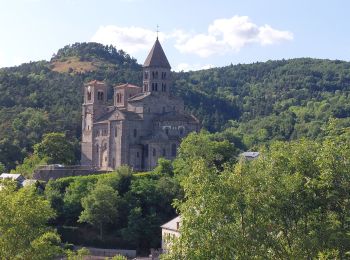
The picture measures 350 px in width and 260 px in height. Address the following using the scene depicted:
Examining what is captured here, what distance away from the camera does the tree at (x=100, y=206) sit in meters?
66.6

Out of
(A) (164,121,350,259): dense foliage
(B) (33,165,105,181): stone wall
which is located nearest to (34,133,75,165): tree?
(B) (33,165,105,181): stone wall

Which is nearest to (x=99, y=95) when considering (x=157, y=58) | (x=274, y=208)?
(x=157, y=58)

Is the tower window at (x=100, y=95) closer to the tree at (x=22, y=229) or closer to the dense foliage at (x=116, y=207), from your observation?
the dense foliage at (x=116, y=207)

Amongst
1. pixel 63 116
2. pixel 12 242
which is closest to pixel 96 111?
pixel 63 116

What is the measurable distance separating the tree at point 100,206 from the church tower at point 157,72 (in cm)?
2402

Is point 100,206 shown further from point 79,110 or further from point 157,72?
point 79,110

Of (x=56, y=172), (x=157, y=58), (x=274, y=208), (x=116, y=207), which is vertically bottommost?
(x=116, y=207)

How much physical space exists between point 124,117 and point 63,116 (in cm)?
4893

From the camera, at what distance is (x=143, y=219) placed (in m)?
66.6

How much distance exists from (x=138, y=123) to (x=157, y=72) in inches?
390

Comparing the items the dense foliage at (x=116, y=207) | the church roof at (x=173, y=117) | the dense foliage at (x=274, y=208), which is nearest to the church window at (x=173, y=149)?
the church roof at (x=173, y=117)

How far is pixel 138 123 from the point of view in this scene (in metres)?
83.4

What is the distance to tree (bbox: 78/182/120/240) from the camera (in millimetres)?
66562

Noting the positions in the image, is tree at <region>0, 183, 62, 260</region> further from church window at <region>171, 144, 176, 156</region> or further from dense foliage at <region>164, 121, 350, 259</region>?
church window at <region>171, 144, 176, 156</region>
